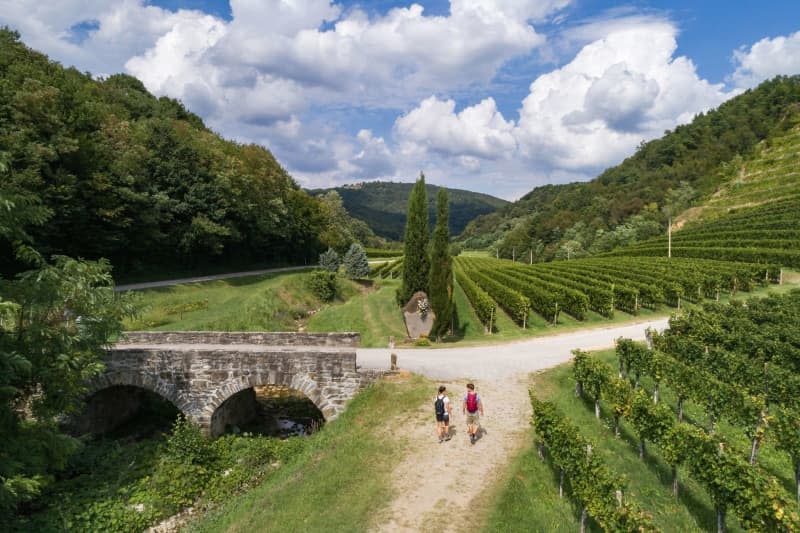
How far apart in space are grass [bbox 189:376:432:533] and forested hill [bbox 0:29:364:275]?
326 inches

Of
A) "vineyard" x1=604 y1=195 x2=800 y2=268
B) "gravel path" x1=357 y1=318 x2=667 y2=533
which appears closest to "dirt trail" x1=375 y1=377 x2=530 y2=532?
"gravel path" x1=357 y1=318 x2=667 y2=533

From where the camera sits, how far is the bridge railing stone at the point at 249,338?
17328 mm

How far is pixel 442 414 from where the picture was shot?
432 inches

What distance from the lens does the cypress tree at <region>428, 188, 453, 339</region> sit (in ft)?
71.9

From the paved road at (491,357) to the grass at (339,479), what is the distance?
1728 millimetres

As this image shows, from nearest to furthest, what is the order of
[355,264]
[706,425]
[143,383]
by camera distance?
[706,425] → [143,383] → [355,264]

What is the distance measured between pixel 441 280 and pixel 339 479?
42.9ft

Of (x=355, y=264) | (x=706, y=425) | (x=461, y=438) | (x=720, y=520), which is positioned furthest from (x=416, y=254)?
(x=355, y=264)

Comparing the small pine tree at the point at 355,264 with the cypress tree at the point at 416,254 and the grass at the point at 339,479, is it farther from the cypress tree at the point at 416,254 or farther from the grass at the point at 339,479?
the grass at the point at 339,479

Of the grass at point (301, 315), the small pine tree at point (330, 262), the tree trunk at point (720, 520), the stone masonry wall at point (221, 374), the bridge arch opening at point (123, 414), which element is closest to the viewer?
the tree trunk at point (720, 520)

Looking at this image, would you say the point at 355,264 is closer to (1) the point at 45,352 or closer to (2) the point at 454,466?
(1) the point at 45,352

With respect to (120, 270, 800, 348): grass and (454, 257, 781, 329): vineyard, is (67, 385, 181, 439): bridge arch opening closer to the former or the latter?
(120, 270, 800, 348): grass

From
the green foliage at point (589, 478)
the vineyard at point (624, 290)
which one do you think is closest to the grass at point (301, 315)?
the vineyard at point (624, 290)

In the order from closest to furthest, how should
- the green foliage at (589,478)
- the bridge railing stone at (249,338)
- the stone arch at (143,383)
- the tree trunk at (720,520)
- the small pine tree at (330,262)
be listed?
the green foliage at (589,478)
the tree trunk at (720,520)
the stone arch at (143,383)
the bridge railing stone at (249,338)
the small pine tree at (330,262)
